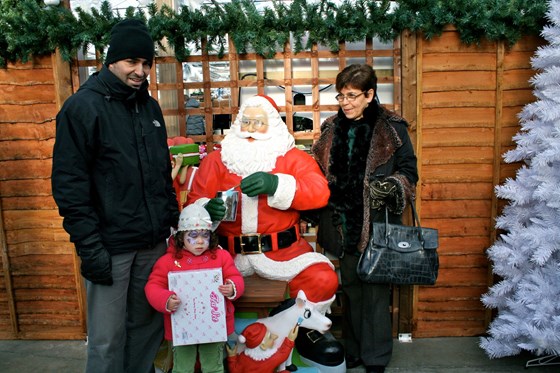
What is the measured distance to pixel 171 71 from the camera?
4.49 meters

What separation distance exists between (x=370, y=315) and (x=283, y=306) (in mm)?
608

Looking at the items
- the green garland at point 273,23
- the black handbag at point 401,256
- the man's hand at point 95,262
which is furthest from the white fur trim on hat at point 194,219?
the green garland at point 273,23

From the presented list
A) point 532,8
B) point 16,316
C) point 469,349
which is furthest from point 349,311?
point 16,316

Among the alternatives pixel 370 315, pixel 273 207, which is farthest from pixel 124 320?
pixel 370 315

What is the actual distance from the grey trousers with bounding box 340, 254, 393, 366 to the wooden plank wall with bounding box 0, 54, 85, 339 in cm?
195

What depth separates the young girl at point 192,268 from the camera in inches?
99.7

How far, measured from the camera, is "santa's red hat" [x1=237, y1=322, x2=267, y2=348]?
2777mm

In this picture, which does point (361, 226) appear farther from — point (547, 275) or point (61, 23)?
point (61, 23)

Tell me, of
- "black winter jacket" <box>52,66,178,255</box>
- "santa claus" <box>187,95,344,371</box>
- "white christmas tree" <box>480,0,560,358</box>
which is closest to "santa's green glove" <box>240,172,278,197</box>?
"santa claus" <box>187,95,344,371</box>

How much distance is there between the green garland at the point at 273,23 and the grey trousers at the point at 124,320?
1481mm

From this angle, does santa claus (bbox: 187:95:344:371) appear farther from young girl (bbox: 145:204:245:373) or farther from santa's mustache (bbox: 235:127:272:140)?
young girl (bbox: 145:204:245:373)

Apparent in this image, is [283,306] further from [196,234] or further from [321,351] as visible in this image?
[196,234]

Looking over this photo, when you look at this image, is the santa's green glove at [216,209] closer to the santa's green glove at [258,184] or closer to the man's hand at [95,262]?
the santa's green glove at [258,184]

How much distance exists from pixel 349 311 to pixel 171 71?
8.40 ft
